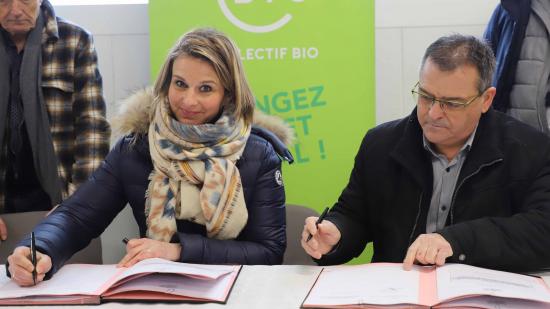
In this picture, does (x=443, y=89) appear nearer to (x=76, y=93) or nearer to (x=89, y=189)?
(x=89, y=189)

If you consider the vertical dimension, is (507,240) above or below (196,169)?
below

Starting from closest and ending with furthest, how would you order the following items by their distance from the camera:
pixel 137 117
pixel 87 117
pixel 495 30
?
1. pixel 137 117
2. pixel 87 117
3. pixel 495 30

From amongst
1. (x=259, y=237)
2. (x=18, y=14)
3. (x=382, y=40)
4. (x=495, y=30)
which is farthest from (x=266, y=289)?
(x=382, y=40)

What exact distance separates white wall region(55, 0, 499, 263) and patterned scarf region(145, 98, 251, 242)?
4.53 feet

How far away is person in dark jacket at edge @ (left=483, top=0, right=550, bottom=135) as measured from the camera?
2721mm

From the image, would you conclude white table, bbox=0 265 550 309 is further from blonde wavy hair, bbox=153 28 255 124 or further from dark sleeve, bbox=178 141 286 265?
blonde wavy hair, bbox=153 28 255 124

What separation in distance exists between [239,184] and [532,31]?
56.6 inches

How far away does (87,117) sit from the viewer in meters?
2.69

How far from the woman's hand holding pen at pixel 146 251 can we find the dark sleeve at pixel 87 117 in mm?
906

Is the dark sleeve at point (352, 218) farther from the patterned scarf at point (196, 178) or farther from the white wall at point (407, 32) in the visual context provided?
the white wall at point (407, 32)

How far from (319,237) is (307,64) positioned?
1.38 meters

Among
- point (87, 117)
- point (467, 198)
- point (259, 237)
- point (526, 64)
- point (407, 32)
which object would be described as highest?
point (407, 32)

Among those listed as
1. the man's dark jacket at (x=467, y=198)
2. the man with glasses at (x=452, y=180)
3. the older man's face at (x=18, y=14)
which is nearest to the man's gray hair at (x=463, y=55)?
the man with glasses at (x=452, y=180)

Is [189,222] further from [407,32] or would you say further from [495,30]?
[407,32]
